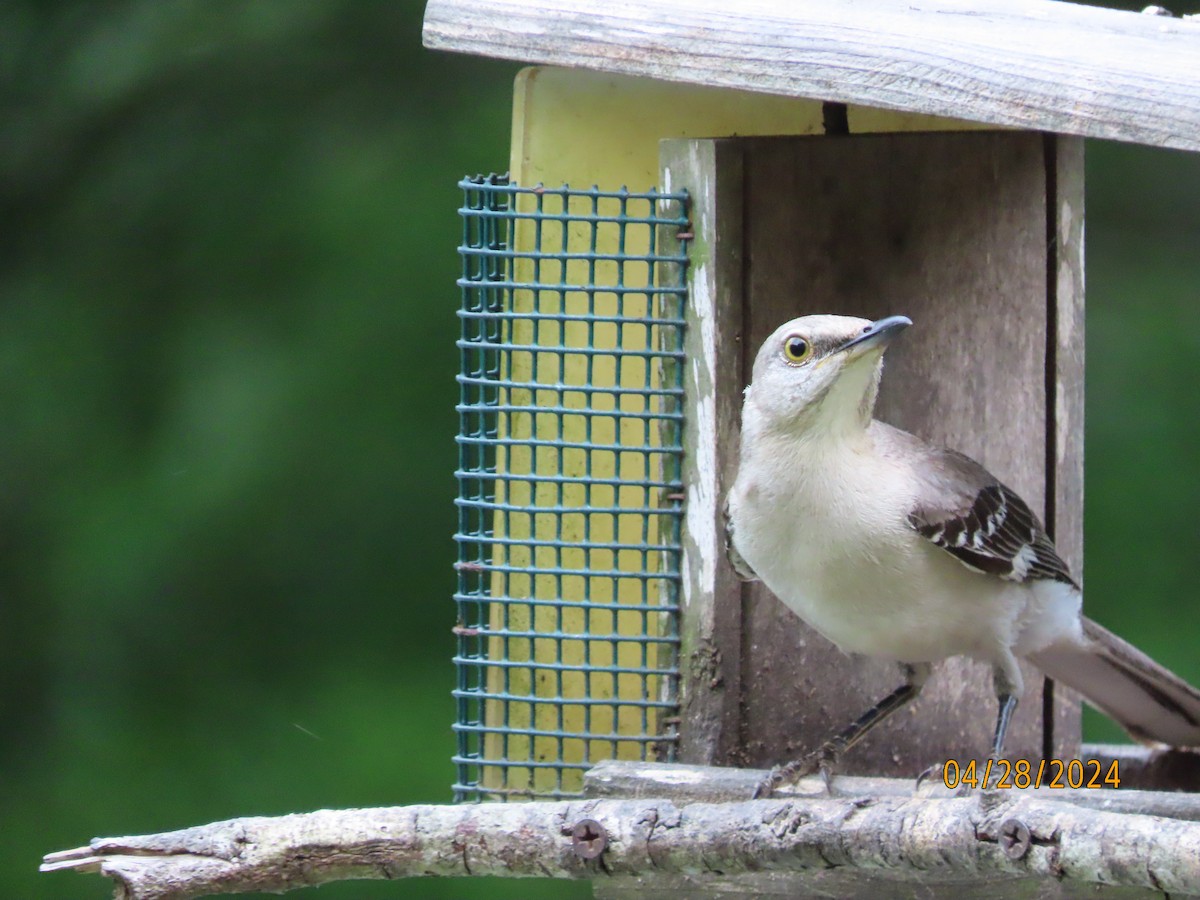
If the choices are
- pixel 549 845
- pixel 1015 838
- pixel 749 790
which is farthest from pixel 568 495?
pixel 1015 838

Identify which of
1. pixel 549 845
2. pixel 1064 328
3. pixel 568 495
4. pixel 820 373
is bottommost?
pixel 549 845

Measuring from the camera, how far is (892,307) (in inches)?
184

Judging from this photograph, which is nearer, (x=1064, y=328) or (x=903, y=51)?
(x=903, y=51)

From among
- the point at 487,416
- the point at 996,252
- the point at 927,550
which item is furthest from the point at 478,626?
the point at 996,252

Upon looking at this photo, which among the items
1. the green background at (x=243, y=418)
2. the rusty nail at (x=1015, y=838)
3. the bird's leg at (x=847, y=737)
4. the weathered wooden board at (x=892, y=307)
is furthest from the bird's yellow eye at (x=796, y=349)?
the green background at (x=243, y=418)

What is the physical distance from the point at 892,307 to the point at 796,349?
29.7 inches

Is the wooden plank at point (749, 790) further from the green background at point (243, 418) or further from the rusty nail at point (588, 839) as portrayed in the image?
the green background at point (243, 418)

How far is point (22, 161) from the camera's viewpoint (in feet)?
23.6

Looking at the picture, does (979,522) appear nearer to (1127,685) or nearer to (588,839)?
(1127,685)

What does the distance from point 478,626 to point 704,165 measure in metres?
1.42

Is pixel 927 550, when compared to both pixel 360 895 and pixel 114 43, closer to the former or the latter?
pixel 360 895

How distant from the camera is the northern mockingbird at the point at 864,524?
4.04m

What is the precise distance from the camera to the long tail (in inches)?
187

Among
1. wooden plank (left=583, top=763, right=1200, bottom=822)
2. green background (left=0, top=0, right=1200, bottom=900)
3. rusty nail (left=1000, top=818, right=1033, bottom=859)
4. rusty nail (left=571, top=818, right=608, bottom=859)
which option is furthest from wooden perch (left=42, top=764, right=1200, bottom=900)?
green background (left=0, top=0, right=1200, bottom=900)
